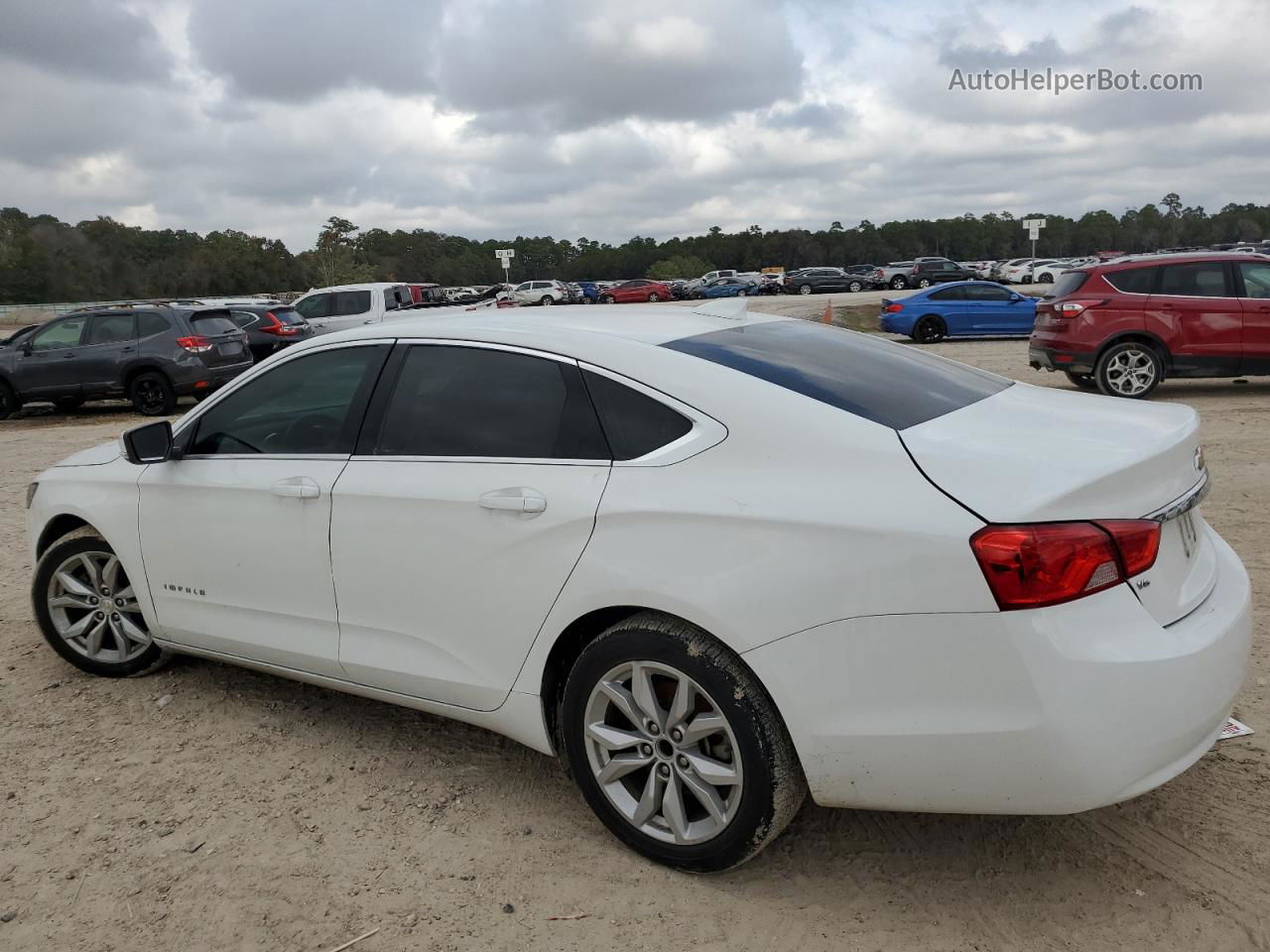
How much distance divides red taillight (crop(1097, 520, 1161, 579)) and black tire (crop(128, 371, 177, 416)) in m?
15.2

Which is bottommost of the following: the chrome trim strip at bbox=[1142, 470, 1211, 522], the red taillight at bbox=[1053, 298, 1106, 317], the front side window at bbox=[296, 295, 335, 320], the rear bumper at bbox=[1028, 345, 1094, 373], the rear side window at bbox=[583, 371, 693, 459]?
the rear bumper at bbox=[1028, 345, 1094, 373]

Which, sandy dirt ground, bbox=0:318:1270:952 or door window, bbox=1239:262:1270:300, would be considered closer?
sandy dirt ground, bbox=0:318:1270:952

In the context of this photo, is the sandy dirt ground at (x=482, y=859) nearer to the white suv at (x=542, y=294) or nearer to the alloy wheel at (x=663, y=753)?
the alloy wheel at (x=663, y=753)

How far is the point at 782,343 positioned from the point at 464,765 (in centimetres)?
185

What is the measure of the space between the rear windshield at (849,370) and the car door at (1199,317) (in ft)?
29.7

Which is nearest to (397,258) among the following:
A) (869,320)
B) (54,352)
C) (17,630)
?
(869,320)

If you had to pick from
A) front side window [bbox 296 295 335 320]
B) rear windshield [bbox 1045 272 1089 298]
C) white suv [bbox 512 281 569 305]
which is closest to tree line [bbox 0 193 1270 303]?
white suv [bbox 512 281 569 305]

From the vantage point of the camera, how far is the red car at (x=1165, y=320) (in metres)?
11.2

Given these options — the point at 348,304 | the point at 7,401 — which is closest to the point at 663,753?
the point at 7,401

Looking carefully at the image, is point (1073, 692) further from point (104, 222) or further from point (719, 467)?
point (104, 222)

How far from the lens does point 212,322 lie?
624 inches

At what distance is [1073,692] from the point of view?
227cm

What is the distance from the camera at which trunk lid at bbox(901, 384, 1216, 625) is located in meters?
2.37

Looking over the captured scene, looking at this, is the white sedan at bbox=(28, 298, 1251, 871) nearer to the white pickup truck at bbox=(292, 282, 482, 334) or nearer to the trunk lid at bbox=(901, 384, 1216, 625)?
the trunk lid at bbox=(901, 384, 1216, 625)
